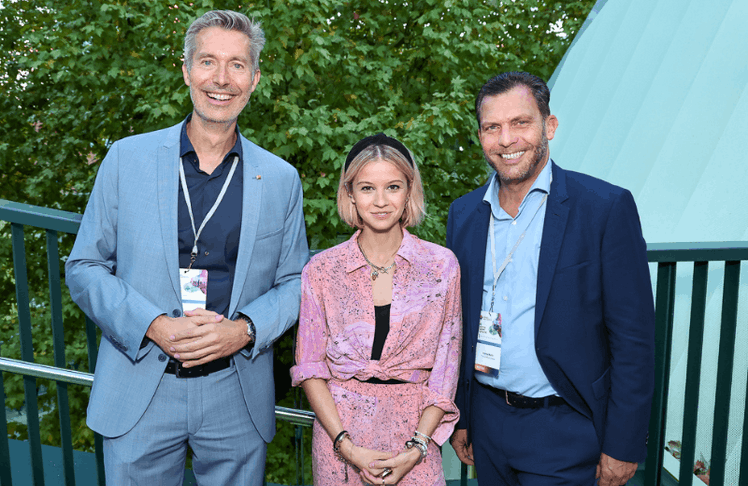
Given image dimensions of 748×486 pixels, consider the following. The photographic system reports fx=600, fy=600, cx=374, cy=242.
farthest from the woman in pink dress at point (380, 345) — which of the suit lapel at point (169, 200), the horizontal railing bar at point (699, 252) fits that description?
the horizontal railing bar at point (699, 252)

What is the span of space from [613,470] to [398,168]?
1318mm

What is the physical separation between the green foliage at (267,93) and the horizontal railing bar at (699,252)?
5.42 metres

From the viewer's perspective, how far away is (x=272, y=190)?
2293mm

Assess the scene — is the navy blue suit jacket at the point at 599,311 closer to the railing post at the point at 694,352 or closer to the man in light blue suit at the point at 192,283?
the railing post at the point at 694,352

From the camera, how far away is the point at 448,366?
2.15m

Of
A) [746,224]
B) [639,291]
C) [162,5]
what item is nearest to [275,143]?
[162,5]

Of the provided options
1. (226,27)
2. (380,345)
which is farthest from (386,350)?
(226,27)

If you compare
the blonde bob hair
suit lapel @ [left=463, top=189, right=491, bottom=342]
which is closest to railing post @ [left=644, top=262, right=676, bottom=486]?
suit lapel @ [left=463, top=189, right=491, bottom=342]

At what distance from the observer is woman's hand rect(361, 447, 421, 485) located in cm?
205

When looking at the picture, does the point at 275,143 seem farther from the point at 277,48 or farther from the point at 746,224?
the point at 746,224

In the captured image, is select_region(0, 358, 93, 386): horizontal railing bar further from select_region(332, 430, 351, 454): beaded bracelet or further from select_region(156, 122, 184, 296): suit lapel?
select_region(332, 430, 351, 454): beaded bracelet

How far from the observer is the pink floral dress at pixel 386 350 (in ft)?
6.97

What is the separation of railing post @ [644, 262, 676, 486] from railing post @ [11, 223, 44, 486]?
2.70 metres

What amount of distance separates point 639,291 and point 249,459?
155 centimetres
